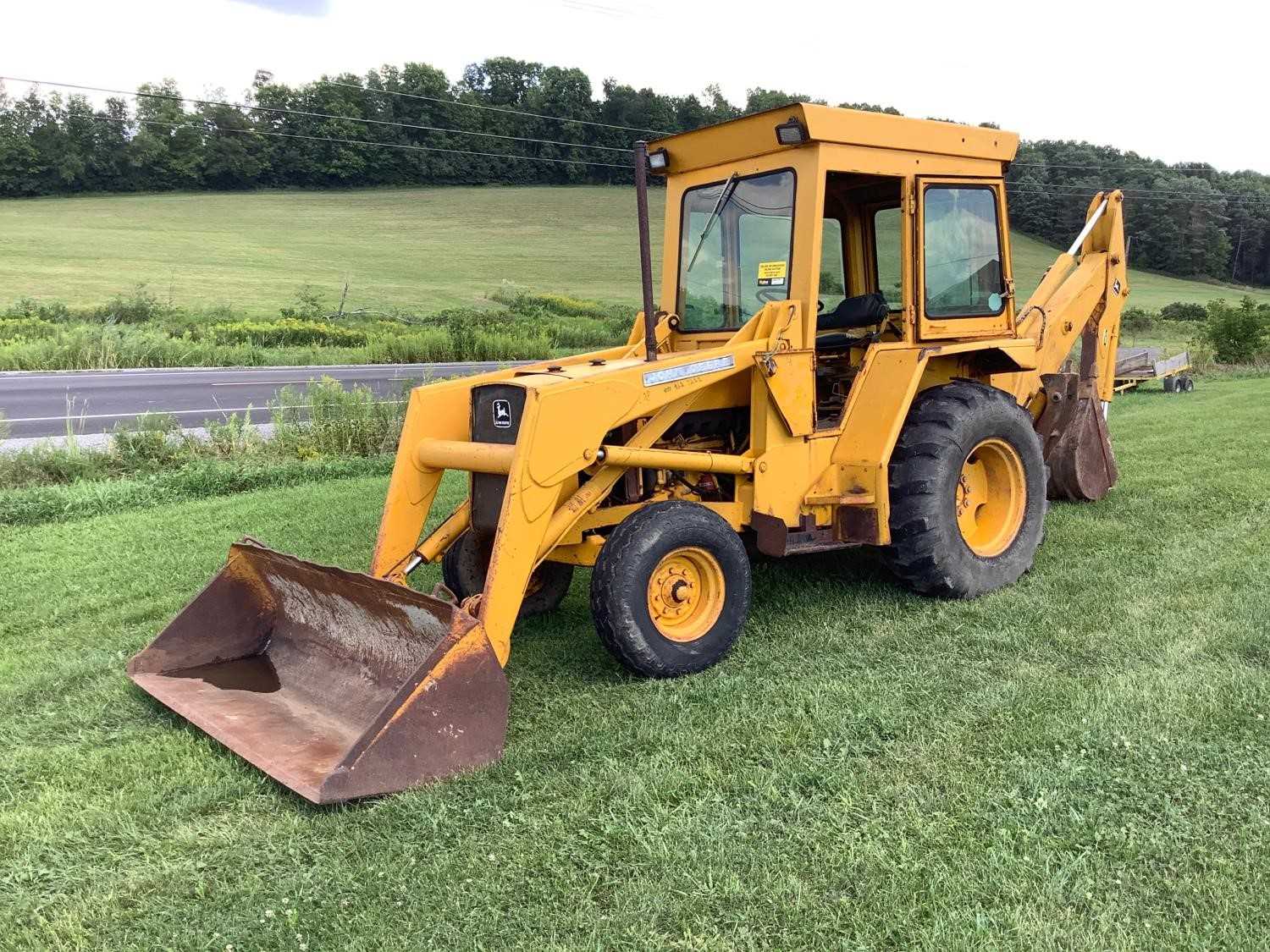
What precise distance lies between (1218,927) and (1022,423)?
3564mm

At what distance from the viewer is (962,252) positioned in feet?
18.6

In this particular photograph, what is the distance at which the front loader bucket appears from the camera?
339 centimetres

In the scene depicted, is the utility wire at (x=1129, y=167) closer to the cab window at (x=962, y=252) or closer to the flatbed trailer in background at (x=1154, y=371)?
the flatbed trailer in background at (x=1154, y=371)

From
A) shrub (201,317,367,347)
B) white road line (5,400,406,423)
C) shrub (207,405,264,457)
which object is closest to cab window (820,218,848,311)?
white road line (5,400,406,423)

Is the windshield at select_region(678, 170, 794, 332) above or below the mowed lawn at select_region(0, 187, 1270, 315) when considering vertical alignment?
below

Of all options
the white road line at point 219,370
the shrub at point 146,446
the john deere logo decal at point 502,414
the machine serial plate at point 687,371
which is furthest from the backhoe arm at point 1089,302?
the white road line at point 219,370

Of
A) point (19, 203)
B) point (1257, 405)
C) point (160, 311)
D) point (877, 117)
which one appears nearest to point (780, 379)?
point (877, 117)

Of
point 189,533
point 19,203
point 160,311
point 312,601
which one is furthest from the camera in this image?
point 19,203

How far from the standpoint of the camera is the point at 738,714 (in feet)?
13.0

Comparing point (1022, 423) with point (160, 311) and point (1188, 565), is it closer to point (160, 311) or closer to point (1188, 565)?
point (1188, 565)

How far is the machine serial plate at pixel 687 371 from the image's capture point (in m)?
4.48

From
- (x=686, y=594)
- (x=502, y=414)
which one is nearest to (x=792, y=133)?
(x=502, y=414)

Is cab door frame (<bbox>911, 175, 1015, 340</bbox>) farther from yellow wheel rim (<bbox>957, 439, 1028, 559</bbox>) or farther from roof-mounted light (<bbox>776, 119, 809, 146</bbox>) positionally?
roof-mounted light (<bbox>776, 119, 809, 146</bbox>)

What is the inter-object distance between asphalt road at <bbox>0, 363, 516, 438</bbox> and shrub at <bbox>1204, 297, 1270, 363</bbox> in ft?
56.7
